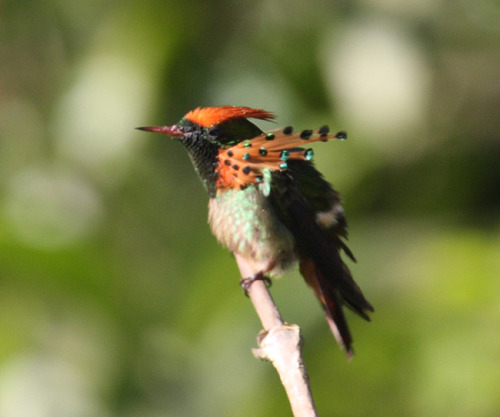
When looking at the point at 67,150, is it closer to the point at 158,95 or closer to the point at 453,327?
the point at 158,95

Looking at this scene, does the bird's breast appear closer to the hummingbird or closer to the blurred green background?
the hummingbird

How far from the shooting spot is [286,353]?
5.15 ft

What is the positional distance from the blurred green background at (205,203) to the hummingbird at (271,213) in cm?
83

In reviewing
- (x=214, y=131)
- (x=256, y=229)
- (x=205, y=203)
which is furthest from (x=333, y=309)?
(x=205, y=203)

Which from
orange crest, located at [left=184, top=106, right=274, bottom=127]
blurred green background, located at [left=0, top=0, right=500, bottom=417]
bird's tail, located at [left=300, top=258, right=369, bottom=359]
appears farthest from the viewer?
blurred green background, located at [left=0, top=0, right=500, bottom=417]

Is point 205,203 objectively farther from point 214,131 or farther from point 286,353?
point 286,353

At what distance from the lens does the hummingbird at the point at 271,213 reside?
196 centimetres

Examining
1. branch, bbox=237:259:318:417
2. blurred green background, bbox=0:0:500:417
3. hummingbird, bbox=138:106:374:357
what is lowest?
branch, bbox=237:259:318:417

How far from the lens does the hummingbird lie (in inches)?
77.0

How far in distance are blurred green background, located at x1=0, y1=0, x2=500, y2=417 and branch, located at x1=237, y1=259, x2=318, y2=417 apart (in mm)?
1204

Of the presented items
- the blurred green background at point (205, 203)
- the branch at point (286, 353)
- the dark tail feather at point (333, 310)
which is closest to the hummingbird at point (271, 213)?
the dark tail feather at point (333, 310)

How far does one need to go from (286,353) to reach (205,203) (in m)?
2.40

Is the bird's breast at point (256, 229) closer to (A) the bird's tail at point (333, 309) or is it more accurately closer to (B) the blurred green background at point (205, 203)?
(A) the bird's tail at point (333, 309)

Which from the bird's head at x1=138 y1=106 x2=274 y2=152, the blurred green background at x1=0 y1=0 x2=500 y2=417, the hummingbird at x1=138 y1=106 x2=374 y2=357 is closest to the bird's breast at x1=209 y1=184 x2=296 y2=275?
the hummingbird at x1=138 y1=106 x2=374 y2=357
